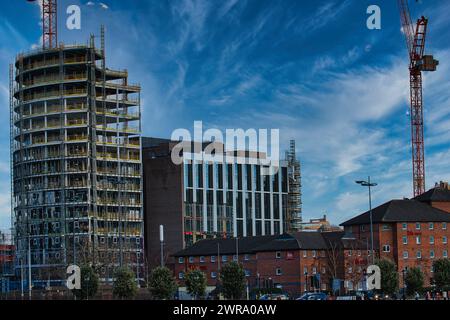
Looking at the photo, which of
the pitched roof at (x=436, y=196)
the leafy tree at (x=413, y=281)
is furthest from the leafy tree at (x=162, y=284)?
the pitched roof at (x=436, y=196)

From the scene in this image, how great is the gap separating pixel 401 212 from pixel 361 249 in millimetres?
10594

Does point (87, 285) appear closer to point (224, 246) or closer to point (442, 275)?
point (442, 275)

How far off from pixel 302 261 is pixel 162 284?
37896 mm

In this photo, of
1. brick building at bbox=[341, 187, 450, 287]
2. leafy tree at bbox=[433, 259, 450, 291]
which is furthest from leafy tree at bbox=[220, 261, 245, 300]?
brick building at bbox=[341, 187, 450, 287]

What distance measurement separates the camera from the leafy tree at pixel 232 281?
4702 inches

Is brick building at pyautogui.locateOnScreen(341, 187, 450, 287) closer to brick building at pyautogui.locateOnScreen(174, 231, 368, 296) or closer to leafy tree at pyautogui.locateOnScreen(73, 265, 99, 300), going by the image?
brick building at pyautogui.locateOnScreen(174, 231, 368, 296)

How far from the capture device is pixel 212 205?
193 metres

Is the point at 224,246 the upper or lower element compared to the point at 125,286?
upper

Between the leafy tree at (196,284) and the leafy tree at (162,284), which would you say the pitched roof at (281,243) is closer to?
the leafy tree at (196,284)

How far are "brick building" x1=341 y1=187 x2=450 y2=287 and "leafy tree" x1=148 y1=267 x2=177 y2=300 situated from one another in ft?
153

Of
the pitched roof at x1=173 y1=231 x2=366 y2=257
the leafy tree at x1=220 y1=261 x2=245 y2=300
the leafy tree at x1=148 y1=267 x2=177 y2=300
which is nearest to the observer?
the leafy tree at x1=148 y1=267 x2=177 y2=300

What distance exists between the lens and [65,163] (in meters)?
173

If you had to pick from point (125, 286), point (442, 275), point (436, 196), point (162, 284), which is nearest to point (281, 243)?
point (442, 275)

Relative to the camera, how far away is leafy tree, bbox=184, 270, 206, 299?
401 ft
